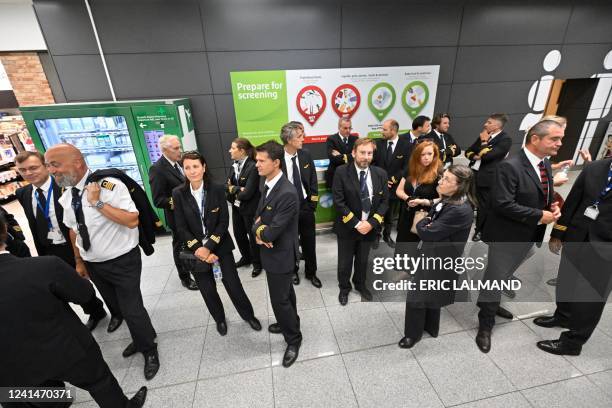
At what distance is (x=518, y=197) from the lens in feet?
7.17

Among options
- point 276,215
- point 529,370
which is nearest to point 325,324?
point 276,215

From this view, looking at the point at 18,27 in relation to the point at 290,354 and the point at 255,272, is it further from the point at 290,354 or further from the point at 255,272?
the point at 290,354

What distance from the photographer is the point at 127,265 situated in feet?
6.79

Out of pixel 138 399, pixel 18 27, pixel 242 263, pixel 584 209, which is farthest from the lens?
pixel 18 27

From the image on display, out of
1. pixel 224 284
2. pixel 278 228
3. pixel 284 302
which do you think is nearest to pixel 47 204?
pixel 224 284

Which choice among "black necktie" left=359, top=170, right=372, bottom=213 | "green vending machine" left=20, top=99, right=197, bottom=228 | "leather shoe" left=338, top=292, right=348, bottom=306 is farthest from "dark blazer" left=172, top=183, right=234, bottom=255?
"green vending machine" left=20, top=99, right=197, bottom=228

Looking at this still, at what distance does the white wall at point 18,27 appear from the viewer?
496 cm

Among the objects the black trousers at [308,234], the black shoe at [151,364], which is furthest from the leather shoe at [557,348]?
the black shoe at [151,364]

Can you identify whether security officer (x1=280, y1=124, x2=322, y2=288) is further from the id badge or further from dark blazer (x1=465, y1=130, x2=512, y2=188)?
dark blazer (x1=465, y1=130, x2=512, y2=188)

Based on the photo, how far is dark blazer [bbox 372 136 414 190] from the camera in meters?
3.89

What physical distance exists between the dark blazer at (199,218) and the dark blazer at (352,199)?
1.15 m

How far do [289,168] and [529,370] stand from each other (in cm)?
288

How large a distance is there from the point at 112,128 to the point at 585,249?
19.0 feet

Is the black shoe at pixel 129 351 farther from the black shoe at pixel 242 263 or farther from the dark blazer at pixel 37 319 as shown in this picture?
the black shoe at pixel 242 263
